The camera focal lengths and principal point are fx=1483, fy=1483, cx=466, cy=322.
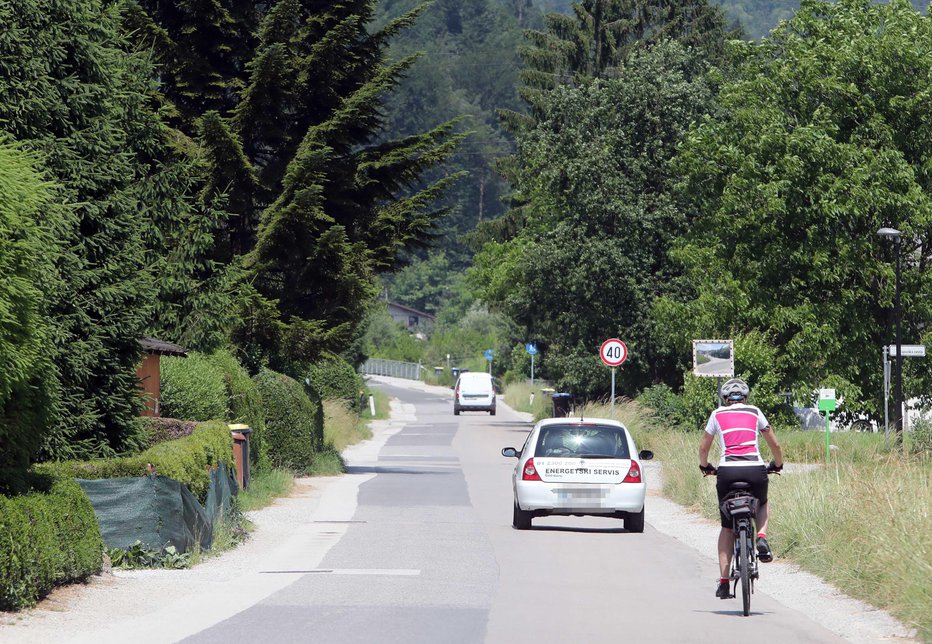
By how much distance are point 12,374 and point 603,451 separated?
982 cm

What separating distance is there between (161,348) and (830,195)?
21581 mm

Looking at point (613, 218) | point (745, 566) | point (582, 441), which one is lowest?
point (745, 566)

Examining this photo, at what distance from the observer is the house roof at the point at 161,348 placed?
2404 cm

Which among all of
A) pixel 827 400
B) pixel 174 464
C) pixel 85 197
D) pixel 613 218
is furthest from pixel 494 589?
pixel 613 218

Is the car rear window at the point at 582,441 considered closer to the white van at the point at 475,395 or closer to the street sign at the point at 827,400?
the street sign at the point at 827,400

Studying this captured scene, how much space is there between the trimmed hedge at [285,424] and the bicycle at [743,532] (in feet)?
A: 62.4

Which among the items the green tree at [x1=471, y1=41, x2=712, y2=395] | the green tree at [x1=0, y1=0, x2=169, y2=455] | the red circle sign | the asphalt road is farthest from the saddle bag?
the green tree at [x1=471, y1=41, x2=712, y2=395]

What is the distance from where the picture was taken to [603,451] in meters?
19.8

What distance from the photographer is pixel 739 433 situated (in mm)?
12445

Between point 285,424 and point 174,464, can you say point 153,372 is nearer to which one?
point 285,424

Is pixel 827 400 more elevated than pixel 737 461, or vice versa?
pixel 827 400

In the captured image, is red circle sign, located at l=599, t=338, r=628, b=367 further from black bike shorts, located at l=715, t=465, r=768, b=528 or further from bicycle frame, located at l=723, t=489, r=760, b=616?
bicycle frame, located at l=723, t=489, r=760, b=616

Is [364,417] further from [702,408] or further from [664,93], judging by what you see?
[702,408]

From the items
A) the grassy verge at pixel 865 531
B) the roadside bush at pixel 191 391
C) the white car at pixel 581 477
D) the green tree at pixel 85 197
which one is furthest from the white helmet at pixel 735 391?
the roadside bush at pixel 191 391
